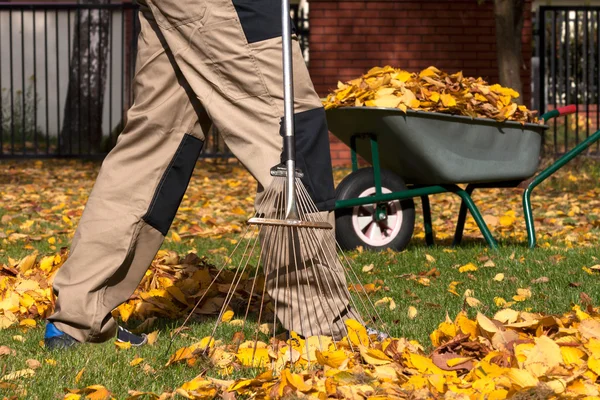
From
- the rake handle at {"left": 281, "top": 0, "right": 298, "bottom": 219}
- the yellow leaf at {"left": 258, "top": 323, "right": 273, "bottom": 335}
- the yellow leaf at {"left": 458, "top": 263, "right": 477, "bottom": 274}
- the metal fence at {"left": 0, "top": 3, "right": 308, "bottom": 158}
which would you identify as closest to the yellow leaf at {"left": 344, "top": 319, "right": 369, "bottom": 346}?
the rake handle at {"left": 281, "top": 0, "right": 298, "bottom": 219}

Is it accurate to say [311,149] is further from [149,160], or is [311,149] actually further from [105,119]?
[105,119]

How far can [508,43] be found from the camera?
10773 millimetres

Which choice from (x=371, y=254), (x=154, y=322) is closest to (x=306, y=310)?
(x=154, y=322)

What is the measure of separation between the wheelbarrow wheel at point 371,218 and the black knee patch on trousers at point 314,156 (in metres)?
2.60

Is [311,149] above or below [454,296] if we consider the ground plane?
above

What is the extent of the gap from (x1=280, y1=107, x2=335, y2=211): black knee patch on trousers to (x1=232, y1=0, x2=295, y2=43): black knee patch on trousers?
24 centimetres

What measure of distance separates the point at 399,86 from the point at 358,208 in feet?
2.48

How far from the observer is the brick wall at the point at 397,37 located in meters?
12.1

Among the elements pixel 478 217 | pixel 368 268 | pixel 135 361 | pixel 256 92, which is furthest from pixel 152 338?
pixel 478 217

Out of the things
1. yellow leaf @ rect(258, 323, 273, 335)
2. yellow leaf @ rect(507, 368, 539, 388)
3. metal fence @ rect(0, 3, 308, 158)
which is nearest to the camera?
yellow leaf @ rect(507, 368, 539, 388)

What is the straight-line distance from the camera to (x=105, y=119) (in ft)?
55.3

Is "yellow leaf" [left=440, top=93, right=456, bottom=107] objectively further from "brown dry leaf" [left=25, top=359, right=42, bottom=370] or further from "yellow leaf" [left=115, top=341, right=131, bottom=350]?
"brown dry leaf" [left=25, top=359, right=42, bottom=370]

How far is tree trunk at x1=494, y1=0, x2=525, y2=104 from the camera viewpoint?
10703mm

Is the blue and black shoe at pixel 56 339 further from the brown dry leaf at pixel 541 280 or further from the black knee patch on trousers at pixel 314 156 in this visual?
the brown dry leaf at pixel 541 280
